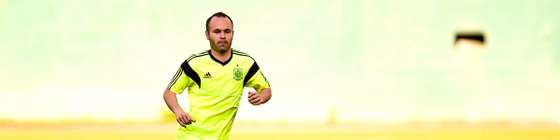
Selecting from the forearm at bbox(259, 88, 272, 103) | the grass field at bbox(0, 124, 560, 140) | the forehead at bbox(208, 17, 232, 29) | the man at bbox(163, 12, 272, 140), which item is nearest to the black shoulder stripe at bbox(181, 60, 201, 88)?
the man at bbox(163, 12, 272, 140)

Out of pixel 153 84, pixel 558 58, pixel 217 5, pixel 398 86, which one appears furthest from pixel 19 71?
pixel 558 58

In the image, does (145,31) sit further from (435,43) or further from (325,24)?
(435,43)

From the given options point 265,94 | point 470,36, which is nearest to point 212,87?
point 265,94

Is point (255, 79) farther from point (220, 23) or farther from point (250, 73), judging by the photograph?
point (220, 23)

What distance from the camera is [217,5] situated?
14.7 m

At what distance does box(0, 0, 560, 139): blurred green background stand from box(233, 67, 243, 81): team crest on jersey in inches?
379

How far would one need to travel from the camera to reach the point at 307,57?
49.6 ft

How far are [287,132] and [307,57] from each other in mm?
2399

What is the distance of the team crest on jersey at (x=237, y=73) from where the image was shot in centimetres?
507

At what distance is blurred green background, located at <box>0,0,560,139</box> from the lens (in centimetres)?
1471

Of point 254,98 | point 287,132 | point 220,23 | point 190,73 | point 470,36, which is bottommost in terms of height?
point 254,98

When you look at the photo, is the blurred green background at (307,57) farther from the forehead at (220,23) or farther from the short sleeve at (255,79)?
the forehead at (220,23)

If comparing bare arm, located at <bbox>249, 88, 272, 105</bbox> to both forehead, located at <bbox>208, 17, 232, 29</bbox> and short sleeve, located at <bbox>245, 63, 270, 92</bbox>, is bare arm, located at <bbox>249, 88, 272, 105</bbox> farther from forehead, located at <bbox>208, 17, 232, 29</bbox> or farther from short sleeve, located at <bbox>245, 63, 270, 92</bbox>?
forehead, located at <bbox>208, 17, 232, 29</bbox>

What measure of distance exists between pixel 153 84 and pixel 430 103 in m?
4.61
